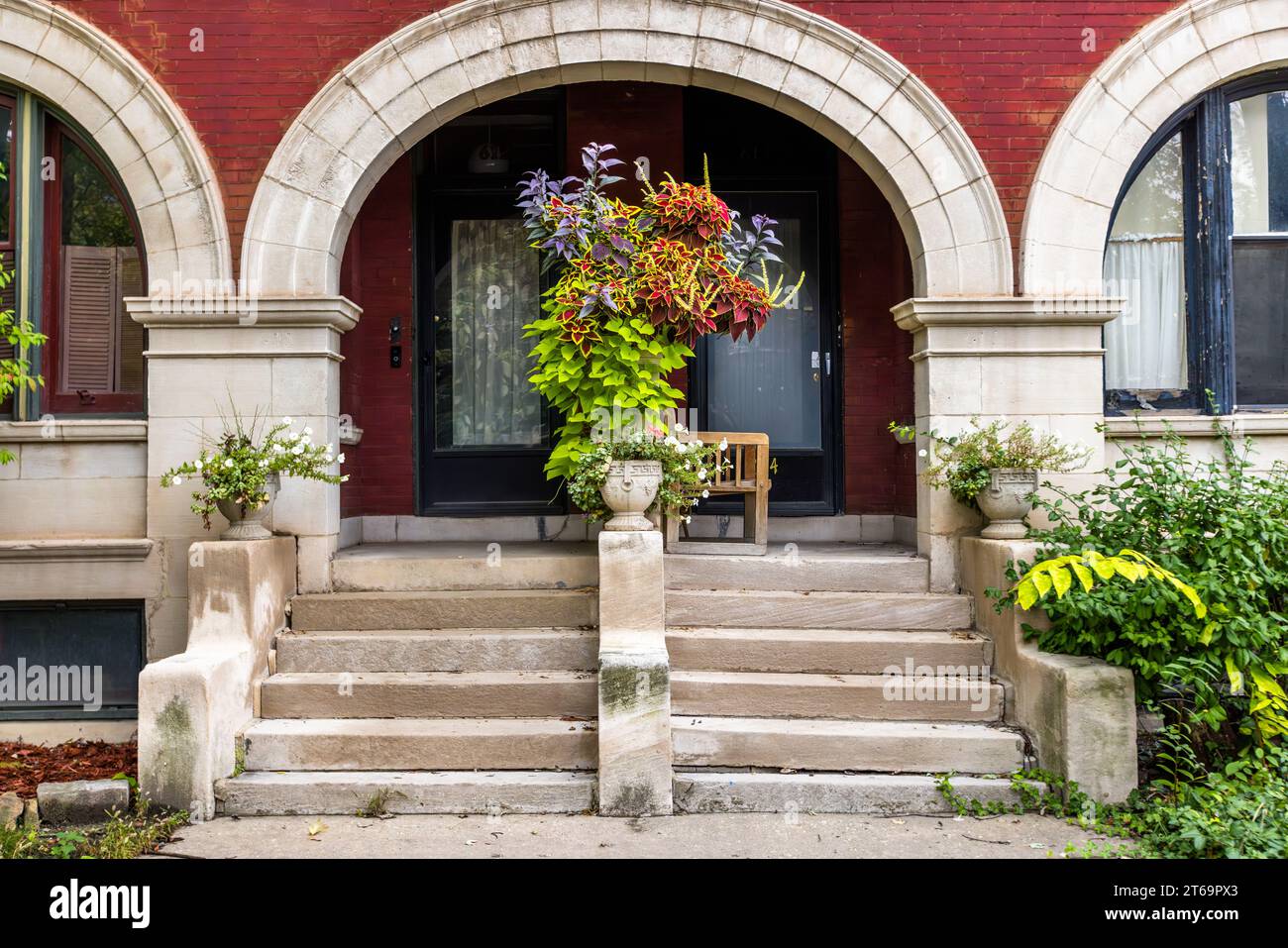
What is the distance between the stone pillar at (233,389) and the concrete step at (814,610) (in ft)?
7.17

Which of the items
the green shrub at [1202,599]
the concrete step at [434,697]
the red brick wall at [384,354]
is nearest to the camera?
the green shrub at [1202,599]

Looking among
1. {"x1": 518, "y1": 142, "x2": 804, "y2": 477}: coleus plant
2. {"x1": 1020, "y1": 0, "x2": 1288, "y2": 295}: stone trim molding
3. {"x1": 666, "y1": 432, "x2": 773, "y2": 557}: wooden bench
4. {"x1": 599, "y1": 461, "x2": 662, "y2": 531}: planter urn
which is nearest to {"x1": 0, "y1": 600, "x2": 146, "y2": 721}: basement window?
{"x1": 518, "y1": 142, "x2": 804, "y2": 477}: coleus plant

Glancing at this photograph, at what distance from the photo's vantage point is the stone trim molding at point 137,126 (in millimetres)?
5844

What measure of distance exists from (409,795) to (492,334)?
3.84 m

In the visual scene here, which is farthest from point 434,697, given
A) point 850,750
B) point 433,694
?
point 850,750

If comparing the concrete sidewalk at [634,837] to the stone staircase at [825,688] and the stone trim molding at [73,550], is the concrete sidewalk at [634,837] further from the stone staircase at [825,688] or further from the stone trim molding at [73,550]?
the stone trim molding at [73,550]

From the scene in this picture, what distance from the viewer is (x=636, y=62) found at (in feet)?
19.4

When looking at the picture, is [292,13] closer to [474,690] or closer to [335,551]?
[335,551]

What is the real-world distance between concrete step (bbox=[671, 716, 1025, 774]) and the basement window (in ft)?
11.5

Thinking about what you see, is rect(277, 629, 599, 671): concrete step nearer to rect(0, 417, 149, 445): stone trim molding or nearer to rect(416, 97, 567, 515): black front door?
rect(0, 417, 149, 445): stone trim molding

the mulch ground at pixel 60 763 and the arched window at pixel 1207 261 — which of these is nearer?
the mulch ground at pixel 60 763

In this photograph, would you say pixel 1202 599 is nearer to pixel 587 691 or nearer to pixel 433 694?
pixel 587 691

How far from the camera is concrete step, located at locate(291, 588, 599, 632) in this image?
5617 millimetres

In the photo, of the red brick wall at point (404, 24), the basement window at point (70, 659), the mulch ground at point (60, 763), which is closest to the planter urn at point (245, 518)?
the basement window at point (70, 659)
